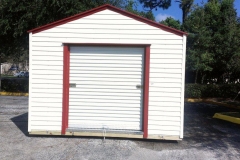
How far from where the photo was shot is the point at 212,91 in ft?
63.2

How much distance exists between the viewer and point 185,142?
7922mm

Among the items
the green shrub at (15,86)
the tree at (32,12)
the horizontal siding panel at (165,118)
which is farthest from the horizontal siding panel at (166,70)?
the green shrub at (15,86)

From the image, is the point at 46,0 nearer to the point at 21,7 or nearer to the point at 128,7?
the point at 21,7

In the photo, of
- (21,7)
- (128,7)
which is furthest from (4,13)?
(128,7)

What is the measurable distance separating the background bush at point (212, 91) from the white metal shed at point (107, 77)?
38.4 ft

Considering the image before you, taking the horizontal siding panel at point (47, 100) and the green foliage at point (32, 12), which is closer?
the horizontal siding panel at point (47, 100)

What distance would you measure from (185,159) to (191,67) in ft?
41.6

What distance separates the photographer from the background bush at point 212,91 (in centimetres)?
1900

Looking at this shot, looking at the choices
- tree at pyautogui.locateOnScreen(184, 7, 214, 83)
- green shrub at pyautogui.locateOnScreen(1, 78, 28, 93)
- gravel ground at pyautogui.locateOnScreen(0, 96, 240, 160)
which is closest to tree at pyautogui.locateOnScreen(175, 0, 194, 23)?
tree at pyautogui.locateOnScreen(184, 7, 214, 83)

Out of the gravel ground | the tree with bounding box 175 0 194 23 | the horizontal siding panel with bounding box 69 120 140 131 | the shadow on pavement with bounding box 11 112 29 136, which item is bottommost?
the gravel ground

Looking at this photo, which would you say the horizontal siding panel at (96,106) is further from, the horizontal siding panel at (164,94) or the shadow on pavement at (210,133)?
the shadow on pavement at (210,133)

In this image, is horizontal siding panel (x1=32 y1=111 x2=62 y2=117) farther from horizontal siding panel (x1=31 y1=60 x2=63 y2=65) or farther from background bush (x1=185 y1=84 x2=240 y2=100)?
background bush (x1=185 y1=84 x2=240 y2=100)

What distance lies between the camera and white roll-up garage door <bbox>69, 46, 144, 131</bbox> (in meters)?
7.96

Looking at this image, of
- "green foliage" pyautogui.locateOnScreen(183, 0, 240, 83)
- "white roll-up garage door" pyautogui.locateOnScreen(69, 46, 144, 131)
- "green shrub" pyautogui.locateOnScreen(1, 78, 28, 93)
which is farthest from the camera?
"green shrub" pyautogui.locateOnScreen(1, 78, 28, 93)
